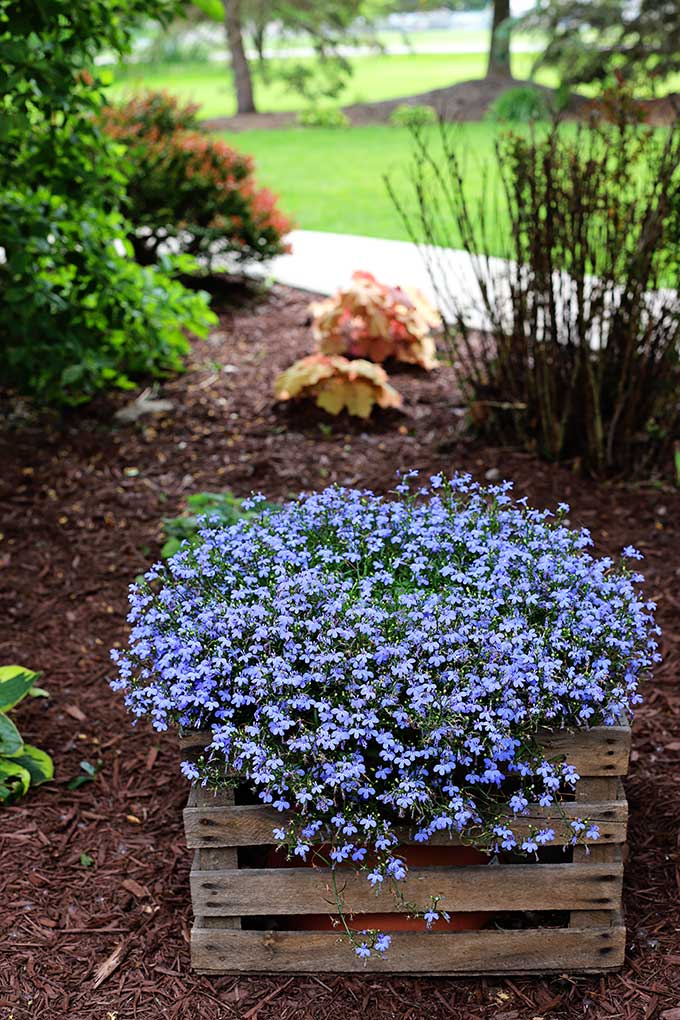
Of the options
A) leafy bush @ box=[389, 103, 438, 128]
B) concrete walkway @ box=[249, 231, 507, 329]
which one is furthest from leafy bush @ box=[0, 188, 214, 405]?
leafy bush @ box=[389, 103, 438, 128]

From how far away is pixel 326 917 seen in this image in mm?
2244

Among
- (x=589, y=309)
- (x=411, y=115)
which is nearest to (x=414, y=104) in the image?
(x=411, y=115)

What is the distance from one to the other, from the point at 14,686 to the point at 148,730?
0.45 meters

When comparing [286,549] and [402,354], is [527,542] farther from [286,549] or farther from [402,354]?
[402,354]

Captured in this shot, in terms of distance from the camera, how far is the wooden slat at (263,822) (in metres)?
2.12

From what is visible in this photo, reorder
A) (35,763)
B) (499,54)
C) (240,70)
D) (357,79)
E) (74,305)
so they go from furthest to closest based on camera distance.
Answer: (357,79) < (240,70) < (499,54) < (74,305) < (35,763)

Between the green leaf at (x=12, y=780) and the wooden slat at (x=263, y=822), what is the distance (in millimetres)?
832

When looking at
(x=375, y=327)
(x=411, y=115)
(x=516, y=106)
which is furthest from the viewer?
(x=411, y=115)

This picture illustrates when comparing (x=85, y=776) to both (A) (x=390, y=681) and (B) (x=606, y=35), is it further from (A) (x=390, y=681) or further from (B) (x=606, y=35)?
(B) (x=606, y=35)

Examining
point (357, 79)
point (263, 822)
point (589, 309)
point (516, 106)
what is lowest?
point (357, 79)

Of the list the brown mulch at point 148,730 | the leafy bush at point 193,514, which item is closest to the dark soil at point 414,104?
the brown mulch at point 148,730

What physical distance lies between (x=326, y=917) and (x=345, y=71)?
2016 cm

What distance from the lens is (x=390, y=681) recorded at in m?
2.02

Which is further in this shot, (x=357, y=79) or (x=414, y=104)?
(x=357, y=79)
